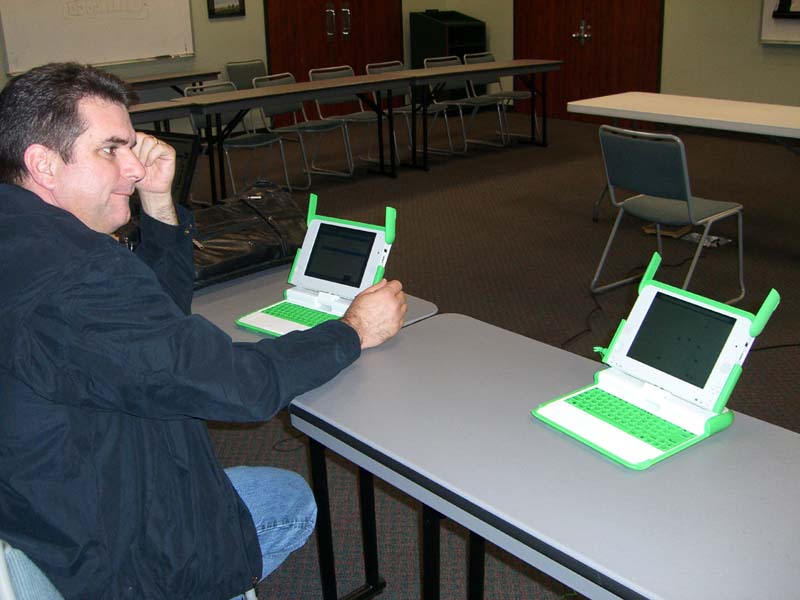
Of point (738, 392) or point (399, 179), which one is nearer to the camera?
point (738, 392)

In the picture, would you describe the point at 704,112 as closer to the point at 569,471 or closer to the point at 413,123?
the point at 413,123

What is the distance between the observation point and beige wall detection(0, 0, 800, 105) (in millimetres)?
6781

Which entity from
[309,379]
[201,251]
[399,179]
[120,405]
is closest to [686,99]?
[399,179]

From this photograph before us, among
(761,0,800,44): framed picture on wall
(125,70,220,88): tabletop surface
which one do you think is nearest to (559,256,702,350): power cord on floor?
(761,0,800,44): framed picture on wall

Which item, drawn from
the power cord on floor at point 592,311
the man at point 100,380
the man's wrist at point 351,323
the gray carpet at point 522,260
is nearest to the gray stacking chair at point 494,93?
the gray carpet at point 522,260

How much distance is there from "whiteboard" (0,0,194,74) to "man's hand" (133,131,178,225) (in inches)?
212

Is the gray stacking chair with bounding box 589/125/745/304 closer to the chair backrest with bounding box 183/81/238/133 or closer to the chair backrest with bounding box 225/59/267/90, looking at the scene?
the chair backrest with bounding box 183/81/238/133

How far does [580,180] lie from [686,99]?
124 cm

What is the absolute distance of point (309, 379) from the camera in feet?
4.41

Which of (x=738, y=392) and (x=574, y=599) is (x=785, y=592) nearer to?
(x=574, y=599)

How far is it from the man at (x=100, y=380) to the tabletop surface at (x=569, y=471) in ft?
0.76

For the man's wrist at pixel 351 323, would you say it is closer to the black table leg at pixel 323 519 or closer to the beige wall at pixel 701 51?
the black table leg at pixel 323 519

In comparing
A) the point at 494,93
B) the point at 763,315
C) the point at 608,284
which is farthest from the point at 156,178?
the point at 494,93

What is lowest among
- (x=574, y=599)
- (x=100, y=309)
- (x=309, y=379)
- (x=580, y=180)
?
(x=574, y=599)
